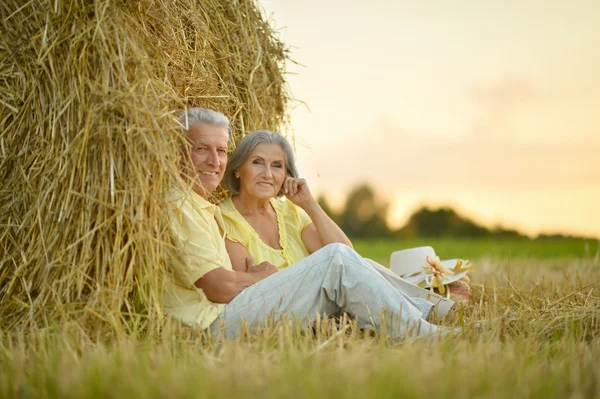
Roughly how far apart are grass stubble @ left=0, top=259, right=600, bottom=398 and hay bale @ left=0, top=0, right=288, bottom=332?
0.71 feet

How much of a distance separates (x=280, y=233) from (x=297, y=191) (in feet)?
0.90

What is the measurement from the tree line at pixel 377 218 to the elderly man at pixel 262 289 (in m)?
→ 14.1

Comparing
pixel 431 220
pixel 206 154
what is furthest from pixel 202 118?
pixel 431 220

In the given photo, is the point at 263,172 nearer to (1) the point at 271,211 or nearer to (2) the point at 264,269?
(1) the point at 271,211

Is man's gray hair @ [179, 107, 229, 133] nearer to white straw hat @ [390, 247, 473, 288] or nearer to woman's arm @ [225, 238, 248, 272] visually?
woman's arm @ [225, 238, 248, 272]

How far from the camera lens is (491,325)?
310 cm

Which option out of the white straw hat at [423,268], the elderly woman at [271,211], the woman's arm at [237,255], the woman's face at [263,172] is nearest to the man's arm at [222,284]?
the woman's arm at [237,255]

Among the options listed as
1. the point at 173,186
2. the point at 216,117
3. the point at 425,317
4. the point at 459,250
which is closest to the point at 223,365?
the point at 173,186

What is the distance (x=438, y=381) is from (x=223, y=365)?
0.82 meters

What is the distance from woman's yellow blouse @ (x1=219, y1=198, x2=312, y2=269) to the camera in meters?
3.65

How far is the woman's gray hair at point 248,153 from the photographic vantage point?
148 inches

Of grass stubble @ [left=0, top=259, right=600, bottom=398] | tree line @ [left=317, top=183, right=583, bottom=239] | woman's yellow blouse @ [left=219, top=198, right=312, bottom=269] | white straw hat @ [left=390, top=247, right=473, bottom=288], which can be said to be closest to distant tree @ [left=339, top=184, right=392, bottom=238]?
tree line @ [left=317, top=183, right=583, bottom=239]

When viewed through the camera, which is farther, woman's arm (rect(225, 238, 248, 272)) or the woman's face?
the woman's face

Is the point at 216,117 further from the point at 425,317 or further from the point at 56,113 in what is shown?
the point at 425,317
